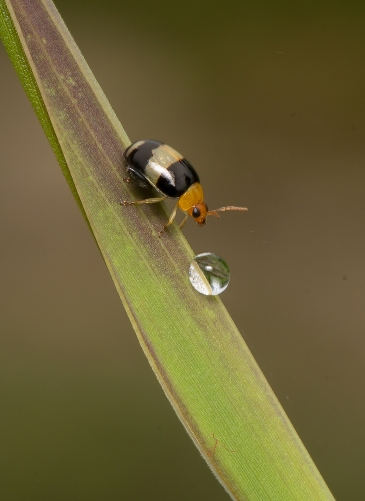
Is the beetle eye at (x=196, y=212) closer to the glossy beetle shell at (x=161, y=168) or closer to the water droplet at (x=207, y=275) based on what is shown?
the glossy beetle shell at (x=161, y=168)

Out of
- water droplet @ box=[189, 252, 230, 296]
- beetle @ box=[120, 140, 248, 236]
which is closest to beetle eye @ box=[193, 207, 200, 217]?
beetle @ box=[120, 140, 248, 236]

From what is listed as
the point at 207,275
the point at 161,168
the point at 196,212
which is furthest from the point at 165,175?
the point at 207,275

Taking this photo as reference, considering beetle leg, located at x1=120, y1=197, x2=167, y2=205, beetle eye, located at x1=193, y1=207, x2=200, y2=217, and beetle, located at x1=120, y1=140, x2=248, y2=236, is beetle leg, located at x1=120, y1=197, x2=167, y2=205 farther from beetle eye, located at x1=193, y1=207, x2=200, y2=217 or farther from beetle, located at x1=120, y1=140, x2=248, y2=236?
beetle eye, located at x1=193, y1=207, x2=200, y2=217

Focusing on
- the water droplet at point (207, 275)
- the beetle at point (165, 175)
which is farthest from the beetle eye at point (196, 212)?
the water droplet at point (207, 275)

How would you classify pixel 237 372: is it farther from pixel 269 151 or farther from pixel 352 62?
pixel 352 62

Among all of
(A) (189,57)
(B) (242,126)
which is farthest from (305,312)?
(A) (189,57)

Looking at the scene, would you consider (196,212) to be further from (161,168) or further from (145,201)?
(145,201)
